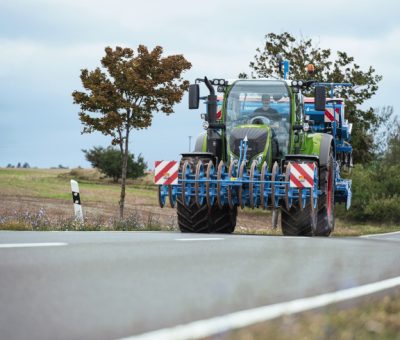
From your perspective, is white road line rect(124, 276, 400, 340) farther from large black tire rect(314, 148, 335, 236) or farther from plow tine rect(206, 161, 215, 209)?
large black tire rect(314, 148, 335, 236)

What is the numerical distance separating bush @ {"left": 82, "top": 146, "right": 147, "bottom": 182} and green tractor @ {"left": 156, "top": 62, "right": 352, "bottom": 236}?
43.8 metres

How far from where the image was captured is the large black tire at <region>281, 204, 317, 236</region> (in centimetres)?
1523

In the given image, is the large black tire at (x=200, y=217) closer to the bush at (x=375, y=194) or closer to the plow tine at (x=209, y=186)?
the plow tine at (x=209, y=186)

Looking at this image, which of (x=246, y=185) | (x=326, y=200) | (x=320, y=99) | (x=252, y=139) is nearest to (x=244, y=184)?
(x=246, y=185)

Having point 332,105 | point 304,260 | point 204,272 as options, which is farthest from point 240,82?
point 204,272

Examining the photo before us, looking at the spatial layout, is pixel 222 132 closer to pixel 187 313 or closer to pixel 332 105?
pixel 332 105

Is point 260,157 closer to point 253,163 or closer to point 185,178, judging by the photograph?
point 253,163

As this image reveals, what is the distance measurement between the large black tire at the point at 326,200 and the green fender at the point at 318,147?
160mm

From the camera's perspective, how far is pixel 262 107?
1611cm

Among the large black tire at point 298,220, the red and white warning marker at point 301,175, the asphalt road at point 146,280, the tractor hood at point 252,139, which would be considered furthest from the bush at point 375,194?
the asphalt road at point 146,280

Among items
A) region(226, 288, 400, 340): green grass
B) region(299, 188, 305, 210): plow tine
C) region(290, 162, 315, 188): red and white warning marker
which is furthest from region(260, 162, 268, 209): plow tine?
region(226, 288, 400, 340): green grass

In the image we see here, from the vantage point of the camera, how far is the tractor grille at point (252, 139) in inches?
599

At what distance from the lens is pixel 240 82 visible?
16422 millimetres

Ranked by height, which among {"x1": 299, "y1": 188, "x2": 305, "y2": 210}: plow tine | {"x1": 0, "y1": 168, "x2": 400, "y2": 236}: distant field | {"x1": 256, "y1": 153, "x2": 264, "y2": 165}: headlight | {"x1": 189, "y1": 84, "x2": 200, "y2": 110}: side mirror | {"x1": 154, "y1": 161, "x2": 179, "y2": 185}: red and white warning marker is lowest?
{"x1": 0, "y1": 168, "x2": 400, "y2": 236}: distant field
